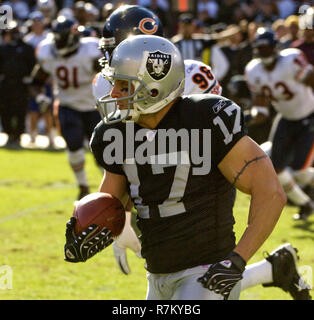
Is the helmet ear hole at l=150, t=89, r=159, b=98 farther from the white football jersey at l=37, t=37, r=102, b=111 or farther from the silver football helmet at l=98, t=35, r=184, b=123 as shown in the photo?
the white football jersey at l=37, t=37, r=102, b=111

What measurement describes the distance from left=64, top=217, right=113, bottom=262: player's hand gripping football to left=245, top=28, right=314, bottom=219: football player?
15.2 ft

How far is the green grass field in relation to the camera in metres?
5.48

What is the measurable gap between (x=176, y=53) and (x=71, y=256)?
95 cm

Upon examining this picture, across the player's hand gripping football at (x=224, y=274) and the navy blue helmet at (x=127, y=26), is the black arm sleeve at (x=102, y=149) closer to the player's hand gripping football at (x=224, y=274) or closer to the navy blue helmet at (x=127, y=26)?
the player's hand gripping football at (x=224, y=274)

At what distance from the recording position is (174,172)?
3.49 m

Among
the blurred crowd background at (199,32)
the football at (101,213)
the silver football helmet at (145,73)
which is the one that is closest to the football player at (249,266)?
the football at (101,213)

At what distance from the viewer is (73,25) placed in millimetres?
8922

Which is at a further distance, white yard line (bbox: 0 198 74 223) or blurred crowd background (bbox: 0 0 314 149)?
blurred crowd background (bbox: 0 0 314 149)

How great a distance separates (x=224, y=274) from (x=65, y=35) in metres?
6.22

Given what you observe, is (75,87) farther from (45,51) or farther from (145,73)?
(145,73)

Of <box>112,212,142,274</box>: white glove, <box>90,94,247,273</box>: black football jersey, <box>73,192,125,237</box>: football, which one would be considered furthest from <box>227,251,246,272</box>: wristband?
<box>112,212,142,274</box>: white glove

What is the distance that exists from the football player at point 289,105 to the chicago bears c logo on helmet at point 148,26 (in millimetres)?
3054

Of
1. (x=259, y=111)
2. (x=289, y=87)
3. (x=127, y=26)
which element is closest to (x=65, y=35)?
(x=259, y=111)
